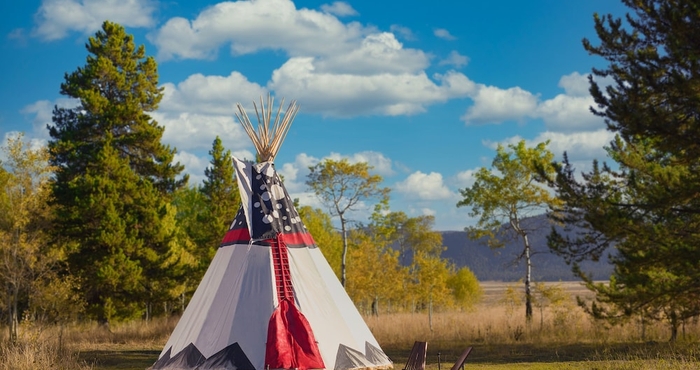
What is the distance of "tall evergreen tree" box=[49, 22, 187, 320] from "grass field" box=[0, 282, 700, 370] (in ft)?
5.02

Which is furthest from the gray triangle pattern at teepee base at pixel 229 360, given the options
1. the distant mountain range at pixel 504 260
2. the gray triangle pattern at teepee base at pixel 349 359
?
the distant mountain range at pixel 504 260

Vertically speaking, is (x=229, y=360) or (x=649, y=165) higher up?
(x=649, y=165)

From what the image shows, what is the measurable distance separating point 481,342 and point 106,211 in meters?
12.0

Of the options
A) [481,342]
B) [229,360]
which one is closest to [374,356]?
[229,360]

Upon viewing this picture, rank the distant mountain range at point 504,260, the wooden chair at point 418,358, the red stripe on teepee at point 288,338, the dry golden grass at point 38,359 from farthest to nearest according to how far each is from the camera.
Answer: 1. the distant mountain range at point 504,260
2. the dry golden grass at point 38,359
3. the red stripe on teepee at point 288,338
4. the wooden chair at point 418,358

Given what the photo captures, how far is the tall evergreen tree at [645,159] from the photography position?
41.7 ft

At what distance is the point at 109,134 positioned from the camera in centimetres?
2431

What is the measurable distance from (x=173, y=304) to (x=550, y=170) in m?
17.3

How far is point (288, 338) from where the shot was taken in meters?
11.2

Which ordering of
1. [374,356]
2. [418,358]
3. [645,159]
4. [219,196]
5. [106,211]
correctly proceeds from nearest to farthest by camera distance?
1. [418,358]
2. [374,356]
3. [645,159]
4. [106,211]
5. [219,196]

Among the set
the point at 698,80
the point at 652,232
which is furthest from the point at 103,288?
the point at 698,80

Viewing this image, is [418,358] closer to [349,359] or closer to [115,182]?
[349,359]

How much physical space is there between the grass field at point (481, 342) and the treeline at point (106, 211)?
4.18ft

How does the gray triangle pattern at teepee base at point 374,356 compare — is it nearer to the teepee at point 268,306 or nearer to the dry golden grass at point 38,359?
the teepee at point 268,306
